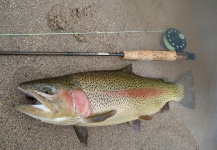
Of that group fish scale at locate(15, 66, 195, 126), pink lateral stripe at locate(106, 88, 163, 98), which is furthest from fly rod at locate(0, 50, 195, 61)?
pink lateral stripe at locate(106, 88, 163, 98)

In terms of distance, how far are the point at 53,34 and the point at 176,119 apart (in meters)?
1.50

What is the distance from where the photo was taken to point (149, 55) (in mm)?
2986

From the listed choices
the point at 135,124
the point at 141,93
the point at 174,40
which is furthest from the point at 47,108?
the point at 174,40

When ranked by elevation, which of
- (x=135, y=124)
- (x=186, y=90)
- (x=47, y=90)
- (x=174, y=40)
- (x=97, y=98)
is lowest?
(x=135, y=124)

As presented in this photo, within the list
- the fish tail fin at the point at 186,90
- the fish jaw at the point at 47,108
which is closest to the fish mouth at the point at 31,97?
the fish jaw at the point at 47,108

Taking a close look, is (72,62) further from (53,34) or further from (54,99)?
(54,99)

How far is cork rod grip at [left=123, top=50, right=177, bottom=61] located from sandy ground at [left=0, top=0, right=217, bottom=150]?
13 centimetres

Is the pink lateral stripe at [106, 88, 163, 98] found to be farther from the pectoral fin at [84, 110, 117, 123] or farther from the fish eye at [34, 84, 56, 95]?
the fish eye at [34, 84, 56, 95]

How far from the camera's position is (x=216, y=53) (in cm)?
385

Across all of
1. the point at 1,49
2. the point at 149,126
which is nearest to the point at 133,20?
the point at 149,126

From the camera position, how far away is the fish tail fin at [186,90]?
118 inches

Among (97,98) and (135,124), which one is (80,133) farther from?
(135,124)

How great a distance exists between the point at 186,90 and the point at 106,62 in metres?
0.83

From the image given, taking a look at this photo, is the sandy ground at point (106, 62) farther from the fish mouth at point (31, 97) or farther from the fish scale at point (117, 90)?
the fish scale at point (117, 90)
